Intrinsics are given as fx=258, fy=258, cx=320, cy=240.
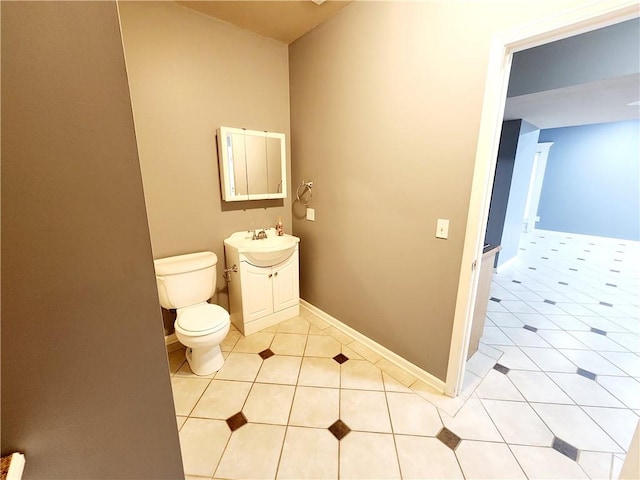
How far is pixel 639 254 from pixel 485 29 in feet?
20.8

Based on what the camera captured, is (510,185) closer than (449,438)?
No

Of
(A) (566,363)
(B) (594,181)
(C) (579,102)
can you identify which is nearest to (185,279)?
(A) (566,363)

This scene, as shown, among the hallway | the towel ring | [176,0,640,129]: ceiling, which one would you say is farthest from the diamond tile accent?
[176,0,640,129]: ceiling

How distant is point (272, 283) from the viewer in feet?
7.74

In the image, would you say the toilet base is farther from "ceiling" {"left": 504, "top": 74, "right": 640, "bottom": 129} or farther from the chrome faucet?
"ceiling" {"left": 504, "top": 74, "right": 640, "bottom": 129}

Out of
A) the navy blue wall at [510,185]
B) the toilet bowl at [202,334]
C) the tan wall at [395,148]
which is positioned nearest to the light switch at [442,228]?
the tan wall at [395,148]

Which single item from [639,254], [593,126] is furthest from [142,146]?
[593,126]

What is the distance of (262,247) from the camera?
2146mm

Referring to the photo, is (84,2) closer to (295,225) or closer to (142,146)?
(142,146)

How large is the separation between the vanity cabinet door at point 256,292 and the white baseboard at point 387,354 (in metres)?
0.57

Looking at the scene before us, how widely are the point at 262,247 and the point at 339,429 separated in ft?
4.45

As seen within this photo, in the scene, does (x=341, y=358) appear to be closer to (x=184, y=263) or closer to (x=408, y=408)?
(x=408, y=408)

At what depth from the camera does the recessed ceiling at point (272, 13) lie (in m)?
1.81

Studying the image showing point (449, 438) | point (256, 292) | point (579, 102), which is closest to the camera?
point (449, 438)
